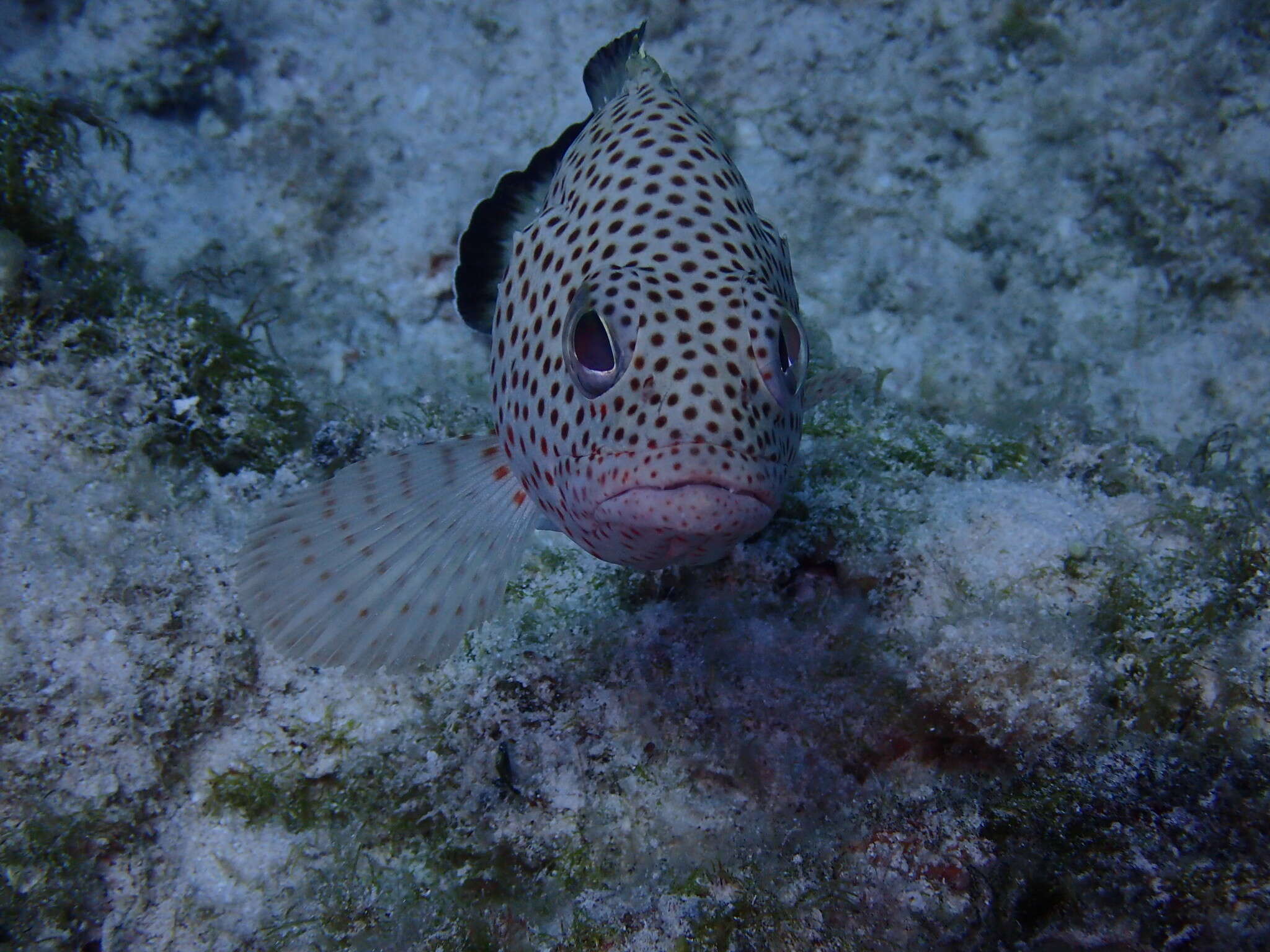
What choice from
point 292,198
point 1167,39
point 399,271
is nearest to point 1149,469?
point 1167,39

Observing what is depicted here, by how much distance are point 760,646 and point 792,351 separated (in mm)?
1461

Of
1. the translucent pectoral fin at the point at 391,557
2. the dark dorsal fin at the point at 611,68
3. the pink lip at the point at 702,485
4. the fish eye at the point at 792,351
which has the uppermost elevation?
the dark dorsal fin at the point at 611,68

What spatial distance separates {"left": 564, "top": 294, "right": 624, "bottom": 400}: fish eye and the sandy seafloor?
57.0 inches

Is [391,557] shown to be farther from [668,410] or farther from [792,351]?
[792,351]

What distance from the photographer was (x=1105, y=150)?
5.79 meters

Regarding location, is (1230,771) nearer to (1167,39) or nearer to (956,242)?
(956,242)

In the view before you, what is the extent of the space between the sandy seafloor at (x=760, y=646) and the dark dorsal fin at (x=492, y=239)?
29.8 inches

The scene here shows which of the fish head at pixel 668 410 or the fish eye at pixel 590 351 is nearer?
the fish head at pixel 668 410

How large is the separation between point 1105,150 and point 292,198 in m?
6.53

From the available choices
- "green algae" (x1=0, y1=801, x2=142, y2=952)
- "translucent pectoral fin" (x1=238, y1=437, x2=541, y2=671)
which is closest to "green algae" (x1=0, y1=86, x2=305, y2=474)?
"translucent pectoral fin" (x1=238, y1=437, x2=541, y2=671)

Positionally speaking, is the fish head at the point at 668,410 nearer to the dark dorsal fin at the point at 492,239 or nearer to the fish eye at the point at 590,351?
the fish eye at the point at 590,351

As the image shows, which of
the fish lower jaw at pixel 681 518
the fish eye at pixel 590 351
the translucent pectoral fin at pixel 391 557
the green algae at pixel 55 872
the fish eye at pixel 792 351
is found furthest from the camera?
the translucent pectoral fin at pixel 391 557

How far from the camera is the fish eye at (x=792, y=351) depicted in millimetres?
2502

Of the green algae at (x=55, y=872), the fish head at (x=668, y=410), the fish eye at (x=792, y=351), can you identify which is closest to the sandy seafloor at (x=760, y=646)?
the green algae at (x=55, y=872)
